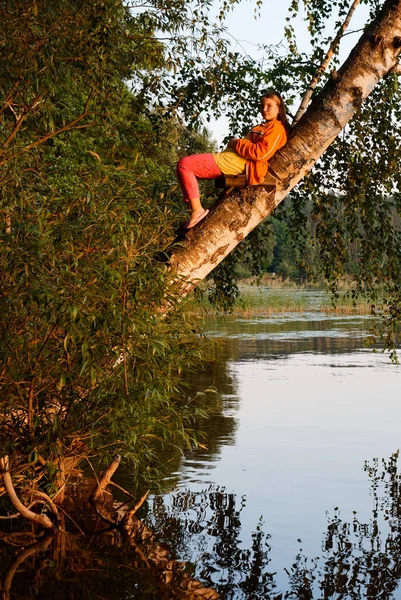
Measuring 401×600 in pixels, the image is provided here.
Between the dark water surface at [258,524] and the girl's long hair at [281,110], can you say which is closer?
the dark water surface at [258,524]

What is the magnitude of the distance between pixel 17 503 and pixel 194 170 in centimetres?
253

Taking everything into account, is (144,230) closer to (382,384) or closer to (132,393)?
(132,393)

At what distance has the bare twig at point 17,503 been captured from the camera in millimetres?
6109

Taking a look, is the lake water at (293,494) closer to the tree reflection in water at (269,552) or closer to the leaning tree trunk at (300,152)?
the tree reflection in water at (269,552)

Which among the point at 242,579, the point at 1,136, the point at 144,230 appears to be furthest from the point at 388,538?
the point at 1,136

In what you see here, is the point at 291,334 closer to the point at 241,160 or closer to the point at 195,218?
the point at 241,160

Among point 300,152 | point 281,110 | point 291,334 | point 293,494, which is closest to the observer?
point 300,152

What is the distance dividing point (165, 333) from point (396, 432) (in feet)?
22.3

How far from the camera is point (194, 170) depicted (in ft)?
22.0

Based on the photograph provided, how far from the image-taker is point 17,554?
6.60m

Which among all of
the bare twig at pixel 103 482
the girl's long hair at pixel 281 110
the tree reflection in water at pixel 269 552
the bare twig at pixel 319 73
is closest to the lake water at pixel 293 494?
the tree reflection in water at pixel 269 552

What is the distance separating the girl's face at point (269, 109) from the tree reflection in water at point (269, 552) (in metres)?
3.12

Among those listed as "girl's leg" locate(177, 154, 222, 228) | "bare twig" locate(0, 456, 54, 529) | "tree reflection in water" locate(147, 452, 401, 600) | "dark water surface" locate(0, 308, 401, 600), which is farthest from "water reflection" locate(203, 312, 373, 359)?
"bare twig" locate(0, 456, 54, 529)

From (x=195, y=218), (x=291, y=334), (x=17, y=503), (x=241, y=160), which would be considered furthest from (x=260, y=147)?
(x=291, y=334)
